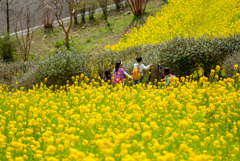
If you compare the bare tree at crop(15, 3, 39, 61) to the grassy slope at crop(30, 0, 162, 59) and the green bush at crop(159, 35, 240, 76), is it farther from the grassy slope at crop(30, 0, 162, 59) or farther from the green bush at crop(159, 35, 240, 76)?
the green bush at crop(159, 35, 240, 76)

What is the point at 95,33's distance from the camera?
71.0 ft

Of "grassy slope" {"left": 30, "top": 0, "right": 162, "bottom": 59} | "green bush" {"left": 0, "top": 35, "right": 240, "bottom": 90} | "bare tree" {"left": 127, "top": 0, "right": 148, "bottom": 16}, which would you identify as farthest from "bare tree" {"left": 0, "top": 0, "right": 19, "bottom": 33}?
"green bush" {"left": 0, "top": 35, "right": 240, "bottom": 90}

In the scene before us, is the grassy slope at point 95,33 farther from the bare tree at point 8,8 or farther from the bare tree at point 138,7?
the bare tree at point 8,8

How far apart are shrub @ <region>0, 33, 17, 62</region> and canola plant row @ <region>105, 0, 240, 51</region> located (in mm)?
9038

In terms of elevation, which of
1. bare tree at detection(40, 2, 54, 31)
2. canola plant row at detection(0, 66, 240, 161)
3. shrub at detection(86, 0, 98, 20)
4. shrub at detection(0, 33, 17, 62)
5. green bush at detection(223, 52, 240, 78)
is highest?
shrub at detection(86, 0, 98, 20)

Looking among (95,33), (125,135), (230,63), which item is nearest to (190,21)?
(95,33)

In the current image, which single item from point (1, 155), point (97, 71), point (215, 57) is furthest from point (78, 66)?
point (1, 155)

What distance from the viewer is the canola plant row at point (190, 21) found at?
14336 millimetres

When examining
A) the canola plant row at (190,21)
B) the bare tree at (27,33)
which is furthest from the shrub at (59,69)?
the bare tree at (27,33)

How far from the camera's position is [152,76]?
28.5ft

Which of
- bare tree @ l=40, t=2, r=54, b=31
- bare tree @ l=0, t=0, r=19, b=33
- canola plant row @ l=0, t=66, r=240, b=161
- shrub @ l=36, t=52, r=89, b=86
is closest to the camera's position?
canola plant row @ l=0, t=66, r=240, b=161

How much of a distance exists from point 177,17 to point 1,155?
1694cm

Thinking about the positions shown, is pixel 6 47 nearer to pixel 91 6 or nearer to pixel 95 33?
pixel 95 33

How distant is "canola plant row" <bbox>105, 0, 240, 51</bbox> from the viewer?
1434cm
